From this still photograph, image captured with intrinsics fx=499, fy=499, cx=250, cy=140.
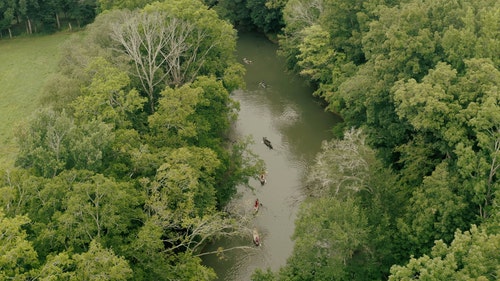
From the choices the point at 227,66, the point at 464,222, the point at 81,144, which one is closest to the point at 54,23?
the point at 227,66

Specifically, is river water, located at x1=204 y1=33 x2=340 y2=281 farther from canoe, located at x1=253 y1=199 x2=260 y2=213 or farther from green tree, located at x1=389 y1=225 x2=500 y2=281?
green tree, located at x1=389 y1=225 x2=500 y2=281

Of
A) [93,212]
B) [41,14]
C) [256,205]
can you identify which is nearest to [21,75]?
Result: [41,14]

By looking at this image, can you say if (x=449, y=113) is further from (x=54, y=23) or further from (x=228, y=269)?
(x=54, y=23)

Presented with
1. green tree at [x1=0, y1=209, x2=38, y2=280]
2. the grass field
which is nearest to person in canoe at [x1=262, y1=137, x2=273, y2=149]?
the grass field

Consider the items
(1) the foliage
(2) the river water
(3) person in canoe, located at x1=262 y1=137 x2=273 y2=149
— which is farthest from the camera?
(1) the foliage

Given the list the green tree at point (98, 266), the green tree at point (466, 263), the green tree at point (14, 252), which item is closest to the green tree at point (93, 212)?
the green tree at point (98, 266)

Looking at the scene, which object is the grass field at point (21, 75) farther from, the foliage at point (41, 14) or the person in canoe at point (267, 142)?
the person in canoe at point (267, 142)

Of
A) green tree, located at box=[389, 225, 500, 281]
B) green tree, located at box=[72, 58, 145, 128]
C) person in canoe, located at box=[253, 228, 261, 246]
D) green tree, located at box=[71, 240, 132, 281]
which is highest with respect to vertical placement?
green tree, located at box=[72, 58, 145, 128]
